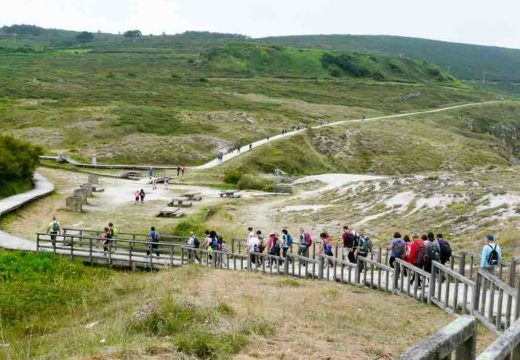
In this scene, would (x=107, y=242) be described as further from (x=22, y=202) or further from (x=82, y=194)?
(x=82, y=194)

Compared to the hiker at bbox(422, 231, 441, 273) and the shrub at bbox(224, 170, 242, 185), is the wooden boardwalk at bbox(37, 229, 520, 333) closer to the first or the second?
the hiker at bbox(422, 231, 441, 273)

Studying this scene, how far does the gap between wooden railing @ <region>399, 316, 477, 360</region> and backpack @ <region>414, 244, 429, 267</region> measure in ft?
39.2

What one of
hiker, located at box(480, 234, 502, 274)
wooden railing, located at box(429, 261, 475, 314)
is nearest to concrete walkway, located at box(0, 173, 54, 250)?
wooden railing, located at box(429, 261, 475, 314)

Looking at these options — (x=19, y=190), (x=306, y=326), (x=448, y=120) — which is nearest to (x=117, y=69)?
(x=448, y=120)

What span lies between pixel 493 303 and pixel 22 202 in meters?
32.2

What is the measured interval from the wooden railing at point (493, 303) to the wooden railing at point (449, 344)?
674cm

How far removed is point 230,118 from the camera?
308ft

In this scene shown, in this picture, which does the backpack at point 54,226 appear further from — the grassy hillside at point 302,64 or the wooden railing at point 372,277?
the grassy hillside at point 302,64

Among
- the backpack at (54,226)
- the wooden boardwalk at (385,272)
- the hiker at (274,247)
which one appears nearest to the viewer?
the wooden boardwalk at (385,272)

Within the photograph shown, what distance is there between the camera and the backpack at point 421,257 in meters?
15.9

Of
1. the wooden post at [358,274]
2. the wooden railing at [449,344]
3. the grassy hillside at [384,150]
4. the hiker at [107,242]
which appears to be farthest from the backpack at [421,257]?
the grassy hillside at [384,150]

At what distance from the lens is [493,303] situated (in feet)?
39.2

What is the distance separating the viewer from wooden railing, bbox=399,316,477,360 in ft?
12.0

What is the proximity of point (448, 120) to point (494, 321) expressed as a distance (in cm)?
11002
